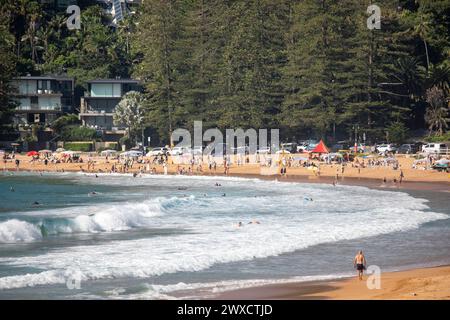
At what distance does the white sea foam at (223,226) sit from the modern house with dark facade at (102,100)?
135 feet

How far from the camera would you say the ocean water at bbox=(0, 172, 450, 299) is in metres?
26.8

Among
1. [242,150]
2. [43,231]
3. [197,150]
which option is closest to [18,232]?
[43,231]

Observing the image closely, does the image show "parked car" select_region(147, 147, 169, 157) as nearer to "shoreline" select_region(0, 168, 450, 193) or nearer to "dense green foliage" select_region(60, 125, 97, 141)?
"shoreline" select_region(0, 168, 450, 193)

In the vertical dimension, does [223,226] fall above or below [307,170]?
below

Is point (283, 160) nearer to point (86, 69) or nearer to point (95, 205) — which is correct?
point (95, 205)

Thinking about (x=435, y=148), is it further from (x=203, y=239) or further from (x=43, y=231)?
(x=43, y=231)

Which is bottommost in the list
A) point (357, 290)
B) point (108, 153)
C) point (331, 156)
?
point (357, 290)

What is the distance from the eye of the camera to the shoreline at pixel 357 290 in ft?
77.4

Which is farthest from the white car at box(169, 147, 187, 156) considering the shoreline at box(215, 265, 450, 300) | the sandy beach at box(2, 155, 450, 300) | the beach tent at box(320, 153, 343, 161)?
the shoreline at box(215, 265, 450, 300)

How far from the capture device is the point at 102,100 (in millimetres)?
101250

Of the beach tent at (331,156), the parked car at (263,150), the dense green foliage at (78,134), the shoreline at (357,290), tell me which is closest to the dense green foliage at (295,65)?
the parked car at (263,150)

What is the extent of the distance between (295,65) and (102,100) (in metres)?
26.8

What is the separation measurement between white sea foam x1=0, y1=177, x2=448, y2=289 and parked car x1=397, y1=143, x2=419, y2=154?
1702 cm

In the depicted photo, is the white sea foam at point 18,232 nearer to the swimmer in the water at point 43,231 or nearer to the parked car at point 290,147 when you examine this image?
the swimmer in the water at point 43,231
